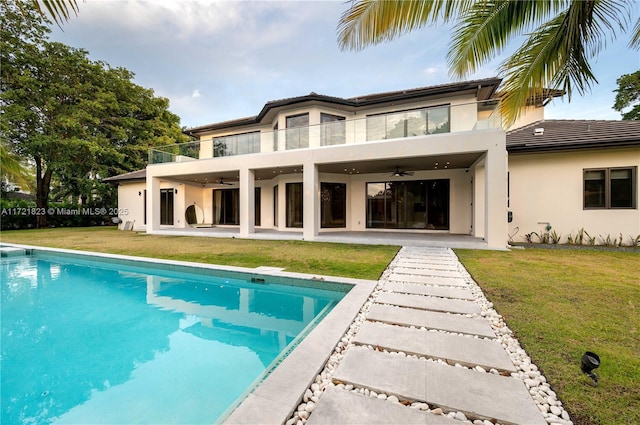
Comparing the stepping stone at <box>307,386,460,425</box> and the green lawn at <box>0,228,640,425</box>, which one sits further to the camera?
the green lawn at <box>0,228,640,425</box>

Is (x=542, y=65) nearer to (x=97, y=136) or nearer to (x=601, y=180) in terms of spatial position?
(x=601, y=180)

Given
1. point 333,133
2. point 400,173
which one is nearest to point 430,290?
point 333,133

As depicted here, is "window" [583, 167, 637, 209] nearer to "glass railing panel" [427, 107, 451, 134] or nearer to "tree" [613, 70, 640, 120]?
"glass railing panel" [427, 107, 451, 134]

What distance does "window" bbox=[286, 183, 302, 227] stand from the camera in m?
15.3

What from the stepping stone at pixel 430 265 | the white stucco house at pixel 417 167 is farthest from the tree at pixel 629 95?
the stepping stone at pixel 430 265

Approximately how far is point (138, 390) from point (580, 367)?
445cm

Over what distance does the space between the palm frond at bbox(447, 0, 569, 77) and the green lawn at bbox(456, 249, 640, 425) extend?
3.93 meters

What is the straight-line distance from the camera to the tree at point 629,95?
62.5 feet

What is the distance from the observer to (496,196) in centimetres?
941

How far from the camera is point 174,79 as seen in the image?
68.6ft

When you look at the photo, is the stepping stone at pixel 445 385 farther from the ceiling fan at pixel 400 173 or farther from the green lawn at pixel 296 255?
the ceiling fan at pixel 400 173

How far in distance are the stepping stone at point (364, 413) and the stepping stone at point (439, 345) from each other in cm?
88

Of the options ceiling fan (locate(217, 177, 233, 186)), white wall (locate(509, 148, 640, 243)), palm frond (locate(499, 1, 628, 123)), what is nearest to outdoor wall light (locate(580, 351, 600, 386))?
palm frond (locate(499, 1, 628, 123))

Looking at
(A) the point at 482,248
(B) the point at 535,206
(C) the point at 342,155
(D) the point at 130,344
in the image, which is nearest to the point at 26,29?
(C) the point at 342,155
